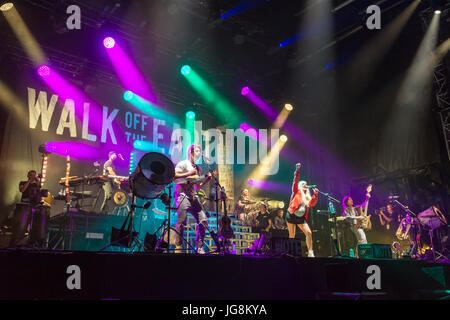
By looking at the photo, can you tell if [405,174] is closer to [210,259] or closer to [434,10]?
[434,10]

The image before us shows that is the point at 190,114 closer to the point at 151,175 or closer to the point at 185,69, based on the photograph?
the point at 185,69

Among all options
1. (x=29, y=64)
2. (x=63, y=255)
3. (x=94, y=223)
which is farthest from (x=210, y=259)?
(x=29, y=64)

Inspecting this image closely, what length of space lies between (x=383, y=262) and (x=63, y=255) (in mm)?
4980

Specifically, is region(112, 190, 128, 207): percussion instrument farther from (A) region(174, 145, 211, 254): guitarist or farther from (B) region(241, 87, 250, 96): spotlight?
(B) region(241, 87, 250, 96): spotlight

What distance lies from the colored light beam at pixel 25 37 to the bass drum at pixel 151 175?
742 centimetres

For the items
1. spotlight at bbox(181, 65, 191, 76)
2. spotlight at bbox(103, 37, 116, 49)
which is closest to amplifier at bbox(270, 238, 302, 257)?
spotlight at bbox(103, 37, 116, 49)

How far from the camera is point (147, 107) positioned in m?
13.2

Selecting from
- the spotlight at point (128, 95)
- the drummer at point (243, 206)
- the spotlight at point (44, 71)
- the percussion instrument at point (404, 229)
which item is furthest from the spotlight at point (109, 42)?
the percussion instrument at point (404, 229)

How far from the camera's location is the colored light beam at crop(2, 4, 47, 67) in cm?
938

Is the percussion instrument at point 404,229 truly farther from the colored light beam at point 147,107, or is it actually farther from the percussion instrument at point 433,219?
the colored light beam at point 147,107

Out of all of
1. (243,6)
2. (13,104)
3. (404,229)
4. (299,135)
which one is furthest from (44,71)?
(404,229)

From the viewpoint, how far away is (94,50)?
10789 mm

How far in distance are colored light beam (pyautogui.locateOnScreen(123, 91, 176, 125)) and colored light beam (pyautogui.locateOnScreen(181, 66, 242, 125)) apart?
158cm

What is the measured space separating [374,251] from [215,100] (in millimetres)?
8686
